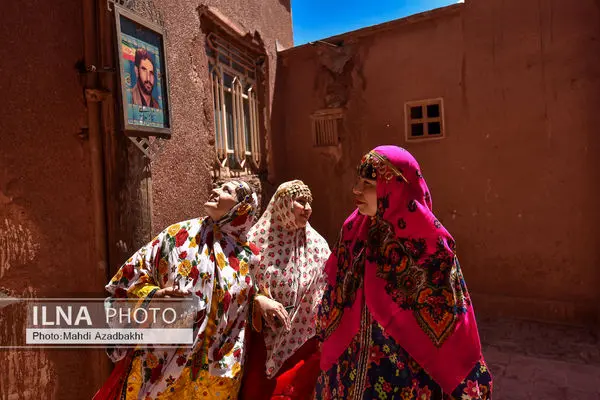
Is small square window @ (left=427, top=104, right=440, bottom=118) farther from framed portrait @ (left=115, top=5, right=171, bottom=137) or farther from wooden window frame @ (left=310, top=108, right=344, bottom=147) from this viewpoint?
framed portrait @ (left=115, top=5, right=171, bottom=137)

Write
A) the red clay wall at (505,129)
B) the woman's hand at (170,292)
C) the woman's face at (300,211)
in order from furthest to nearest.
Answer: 1. the red clay wall at (505,129)
2. the woman's face at (300,211)
3. the woman's hand at (170,292)

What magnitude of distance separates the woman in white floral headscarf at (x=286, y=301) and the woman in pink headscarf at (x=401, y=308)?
1.68ft

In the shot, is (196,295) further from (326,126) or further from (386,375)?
(326,126)

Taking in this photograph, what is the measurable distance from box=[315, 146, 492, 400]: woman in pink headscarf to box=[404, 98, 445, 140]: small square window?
3.68m

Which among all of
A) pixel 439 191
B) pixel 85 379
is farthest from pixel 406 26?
pixel 85 379

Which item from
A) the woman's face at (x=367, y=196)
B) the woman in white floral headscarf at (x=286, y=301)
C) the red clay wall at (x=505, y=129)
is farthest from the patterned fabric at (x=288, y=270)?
the red clay wall at (x=505, y=129)

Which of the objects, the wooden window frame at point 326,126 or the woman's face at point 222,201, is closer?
the woman's face at point 222,201

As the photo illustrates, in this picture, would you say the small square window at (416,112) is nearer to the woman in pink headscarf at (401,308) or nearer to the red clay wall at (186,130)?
the red clay wall at (186,130)

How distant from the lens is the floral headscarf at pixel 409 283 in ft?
5.23

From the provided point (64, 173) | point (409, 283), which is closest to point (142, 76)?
point (64, 173)

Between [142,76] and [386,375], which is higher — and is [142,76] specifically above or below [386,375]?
above

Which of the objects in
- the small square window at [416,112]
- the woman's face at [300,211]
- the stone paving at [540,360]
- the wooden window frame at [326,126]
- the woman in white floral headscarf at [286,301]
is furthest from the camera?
the wooden window frame at [326,126]

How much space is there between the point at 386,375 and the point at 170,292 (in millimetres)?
1028

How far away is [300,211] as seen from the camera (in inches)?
100
